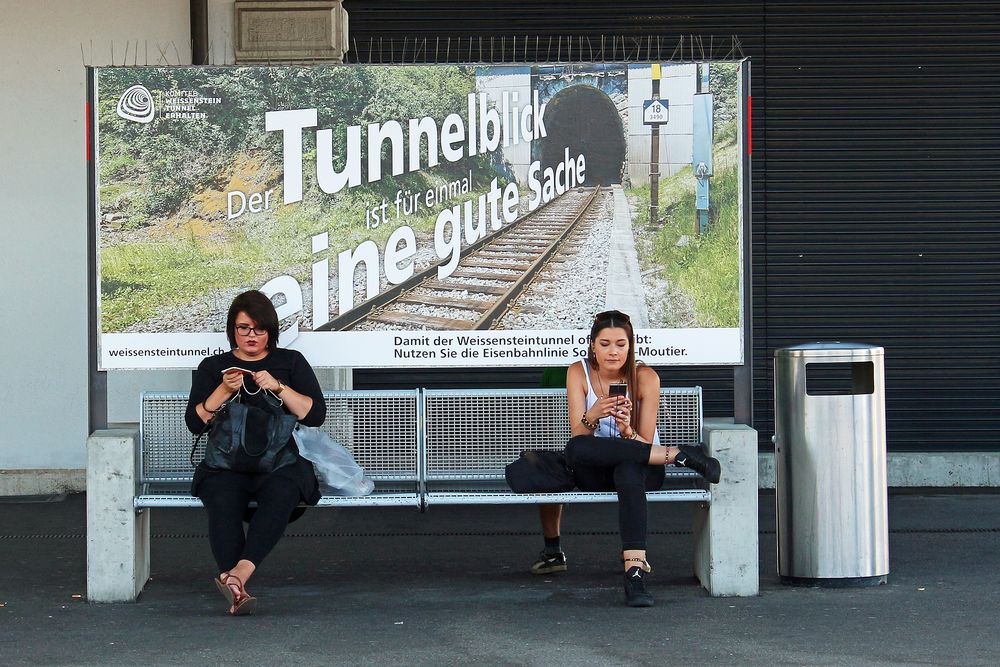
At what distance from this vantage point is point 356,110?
662 cm

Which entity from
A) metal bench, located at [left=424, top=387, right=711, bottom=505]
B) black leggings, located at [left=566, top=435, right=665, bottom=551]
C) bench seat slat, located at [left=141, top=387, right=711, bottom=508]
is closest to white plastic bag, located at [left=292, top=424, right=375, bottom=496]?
bench seat slat, located at [left=141, top=387, right=711, bottom=508]

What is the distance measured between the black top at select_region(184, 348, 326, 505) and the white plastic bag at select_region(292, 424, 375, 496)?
0.04 metres

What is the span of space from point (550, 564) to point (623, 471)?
95cm

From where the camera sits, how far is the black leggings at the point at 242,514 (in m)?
5.92

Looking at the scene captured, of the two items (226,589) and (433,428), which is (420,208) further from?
(226,589)

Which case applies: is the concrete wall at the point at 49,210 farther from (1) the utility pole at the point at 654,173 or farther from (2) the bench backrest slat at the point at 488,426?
(1) the utility pole at the point at 654,173

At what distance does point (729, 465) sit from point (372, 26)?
4.84m

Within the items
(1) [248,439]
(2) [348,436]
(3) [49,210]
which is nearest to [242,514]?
(1) [248,439]

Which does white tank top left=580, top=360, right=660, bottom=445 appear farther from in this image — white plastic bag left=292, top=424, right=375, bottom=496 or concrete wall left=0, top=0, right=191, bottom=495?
concrete wall left=0, top=0, right=191, bottom=495

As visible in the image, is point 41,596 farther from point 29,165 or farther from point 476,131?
point 29,165

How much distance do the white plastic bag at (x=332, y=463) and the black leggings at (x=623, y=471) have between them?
3.16 feet

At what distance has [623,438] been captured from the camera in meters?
6.23

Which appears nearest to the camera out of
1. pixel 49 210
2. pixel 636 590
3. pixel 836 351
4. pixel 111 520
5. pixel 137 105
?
pixel 636 590

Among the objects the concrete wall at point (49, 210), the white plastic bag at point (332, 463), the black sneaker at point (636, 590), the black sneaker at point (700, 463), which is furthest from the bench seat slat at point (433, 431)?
the concrete wall at point (49, 210)
